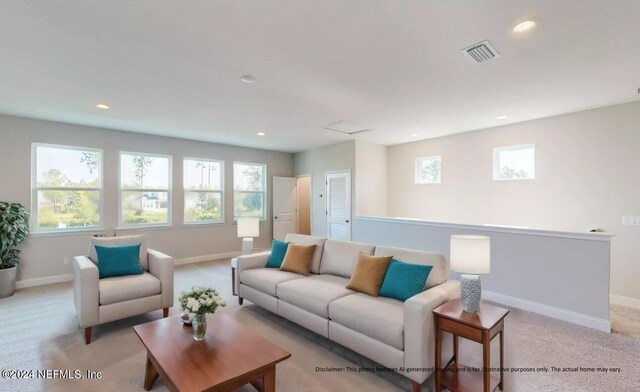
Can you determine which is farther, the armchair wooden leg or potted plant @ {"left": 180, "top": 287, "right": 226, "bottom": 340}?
the armchair wooden leg

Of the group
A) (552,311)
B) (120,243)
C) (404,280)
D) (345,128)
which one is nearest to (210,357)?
(404,280)

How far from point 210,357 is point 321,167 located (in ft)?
18.5

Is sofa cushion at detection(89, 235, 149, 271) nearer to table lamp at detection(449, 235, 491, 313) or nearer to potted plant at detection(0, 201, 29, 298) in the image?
potted plant at detection(0, 201, 29, 298)

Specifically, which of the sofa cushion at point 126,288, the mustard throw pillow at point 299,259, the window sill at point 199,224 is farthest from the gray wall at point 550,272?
the window sill at point 199,224

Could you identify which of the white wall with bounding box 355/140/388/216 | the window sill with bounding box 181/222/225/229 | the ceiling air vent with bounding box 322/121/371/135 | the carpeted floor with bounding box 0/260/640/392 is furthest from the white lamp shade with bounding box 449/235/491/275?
the window sill with bounding box 181/222/225/229

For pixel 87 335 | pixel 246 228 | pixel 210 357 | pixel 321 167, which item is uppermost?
pixel 321 167

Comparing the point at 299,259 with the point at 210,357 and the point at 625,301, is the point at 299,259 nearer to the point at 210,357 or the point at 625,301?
the point at 210,357

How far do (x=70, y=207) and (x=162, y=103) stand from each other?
9.35 feet

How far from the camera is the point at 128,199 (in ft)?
18.4

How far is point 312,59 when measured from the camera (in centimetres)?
271

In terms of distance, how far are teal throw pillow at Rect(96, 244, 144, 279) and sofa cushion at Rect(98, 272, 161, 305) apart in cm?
8

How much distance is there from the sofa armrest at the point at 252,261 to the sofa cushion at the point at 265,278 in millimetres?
62

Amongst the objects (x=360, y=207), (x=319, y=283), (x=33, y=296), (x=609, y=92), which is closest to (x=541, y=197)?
(x=609, y=92)

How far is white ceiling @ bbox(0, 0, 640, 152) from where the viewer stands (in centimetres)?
204
